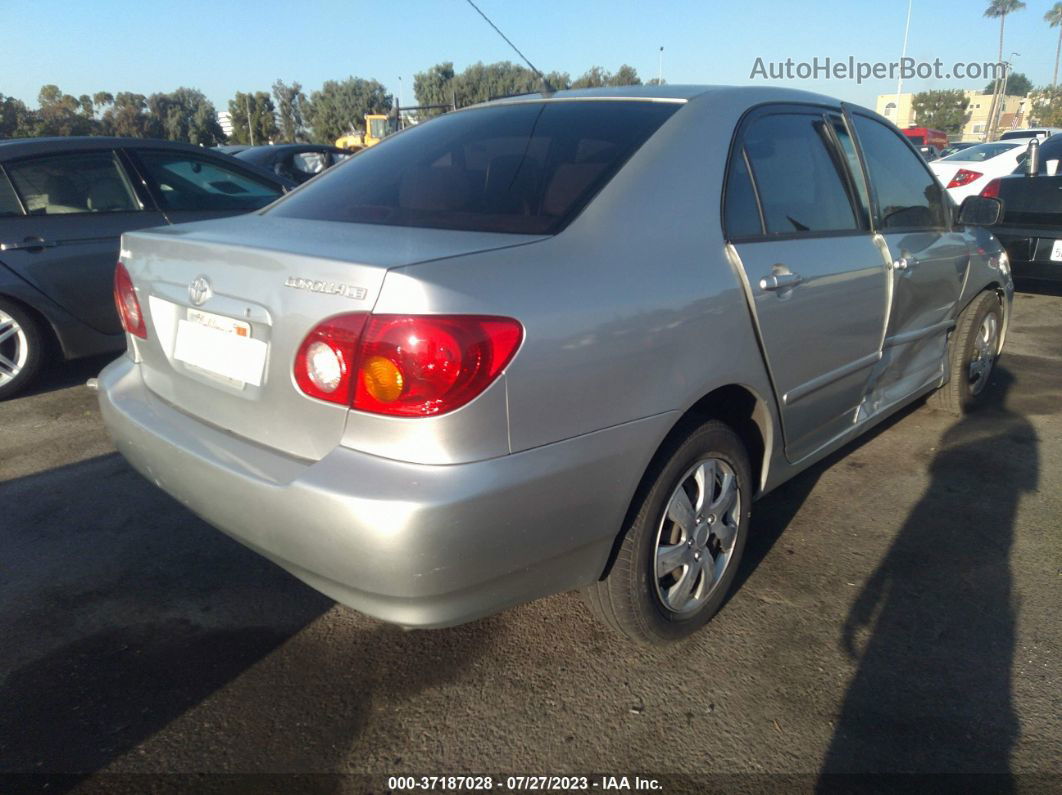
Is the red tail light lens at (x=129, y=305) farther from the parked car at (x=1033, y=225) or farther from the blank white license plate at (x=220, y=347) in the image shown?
the parked car at (x=1033, y=225)

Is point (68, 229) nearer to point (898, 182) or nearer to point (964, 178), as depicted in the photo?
point (898, 182)

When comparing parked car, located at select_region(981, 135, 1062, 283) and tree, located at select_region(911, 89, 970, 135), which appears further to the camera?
tree, located at select_region(911, 89, 970, 135)

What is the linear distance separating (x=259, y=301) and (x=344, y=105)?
62082 millimetres

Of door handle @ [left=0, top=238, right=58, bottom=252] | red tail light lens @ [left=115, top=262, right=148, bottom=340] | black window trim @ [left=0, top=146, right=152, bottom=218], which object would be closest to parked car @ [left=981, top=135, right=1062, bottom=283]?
black window trim @ [left=0, top=146, right=152, bottom=218]

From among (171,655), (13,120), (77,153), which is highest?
(13,120)

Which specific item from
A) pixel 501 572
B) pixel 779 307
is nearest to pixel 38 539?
pixel 501 572

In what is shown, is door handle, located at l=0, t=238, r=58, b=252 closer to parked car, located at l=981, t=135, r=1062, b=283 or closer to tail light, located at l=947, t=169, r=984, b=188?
parked car, located at l=981, t=135, r=1062, b=283

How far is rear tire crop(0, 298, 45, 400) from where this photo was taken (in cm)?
445

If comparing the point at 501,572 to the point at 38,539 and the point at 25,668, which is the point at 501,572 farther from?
the point at 38,539

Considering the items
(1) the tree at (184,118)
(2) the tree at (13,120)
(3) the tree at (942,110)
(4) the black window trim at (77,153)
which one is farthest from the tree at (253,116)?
(4) the black window trim at (77,153)

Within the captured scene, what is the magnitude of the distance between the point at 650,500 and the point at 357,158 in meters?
1.62

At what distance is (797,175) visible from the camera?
274 cm

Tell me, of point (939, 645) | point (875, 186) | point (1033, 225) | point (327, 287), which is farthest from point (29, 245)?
point (1033, 225)

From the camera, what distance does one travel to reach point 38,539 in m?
2.93
